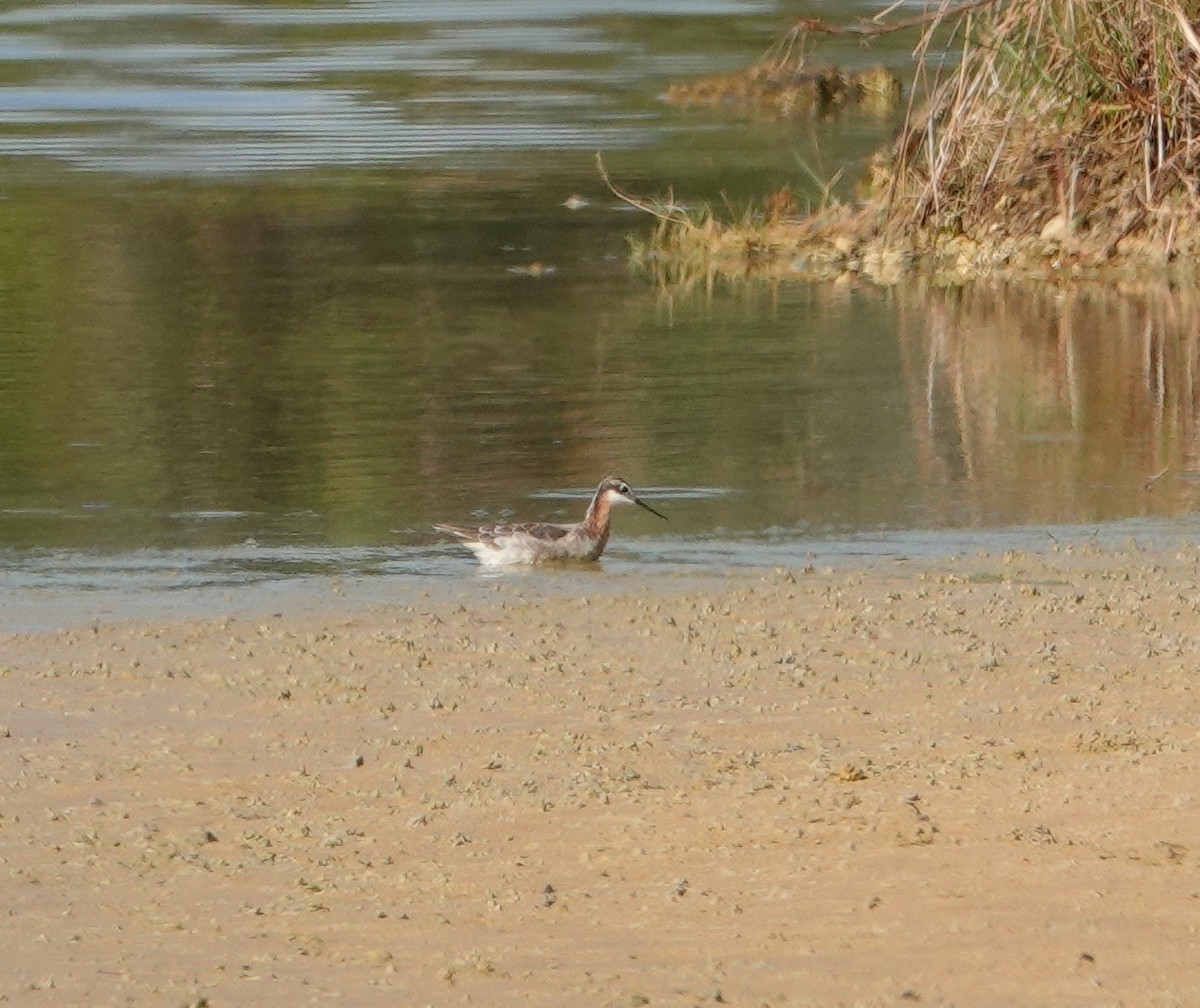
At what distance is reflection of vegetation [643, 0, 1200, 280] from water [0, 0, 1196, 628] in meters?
0.95

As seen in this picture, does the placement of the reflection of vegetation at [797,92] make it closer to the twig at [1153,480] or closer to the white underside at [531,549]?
the twig at [1153,480]

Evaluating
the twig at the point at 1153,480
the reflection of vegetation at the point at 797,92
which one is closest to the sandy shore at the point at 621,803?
the twig at the point at 1153,480

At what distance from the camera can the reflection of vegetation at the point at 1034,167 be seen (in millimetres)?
18219

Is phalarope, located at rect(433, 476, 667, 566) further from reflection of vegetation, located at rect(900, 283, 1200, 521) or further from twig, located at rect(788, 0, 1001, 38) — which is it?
twig, located at rect(788, 0, 1001, 38)

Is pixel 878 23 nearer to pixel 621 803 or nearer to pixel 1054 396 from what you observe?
pixel 1054 396

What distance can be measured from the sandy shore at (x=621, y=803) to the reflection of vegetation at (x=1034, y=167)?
923 centimetres

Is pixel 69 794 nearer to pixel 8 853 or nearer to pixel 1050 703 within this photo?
pixel 8 853


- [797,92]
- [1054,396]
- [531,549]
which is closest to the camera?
[531,549]

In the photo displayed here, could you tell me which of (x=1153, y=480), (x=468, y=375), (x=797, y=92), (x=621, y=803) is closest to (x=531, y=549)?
(x=1153, y=480)

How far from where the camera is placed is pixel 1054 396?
1445 cm

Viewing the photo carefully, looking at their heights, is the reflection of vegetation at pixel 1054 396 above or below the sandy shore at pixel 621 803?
below

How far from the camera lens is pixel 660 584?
1012 centimetres

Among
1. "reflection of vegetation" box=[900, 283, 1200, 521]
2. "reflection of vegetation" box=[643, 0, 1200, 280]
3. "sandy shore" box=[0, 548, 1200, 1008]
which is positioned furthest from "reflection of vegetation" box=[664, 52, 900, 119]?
"sandy shore" box=[0, 548, 1200, 1008]

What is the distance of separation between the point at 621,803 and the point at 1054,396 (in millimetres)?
7968
